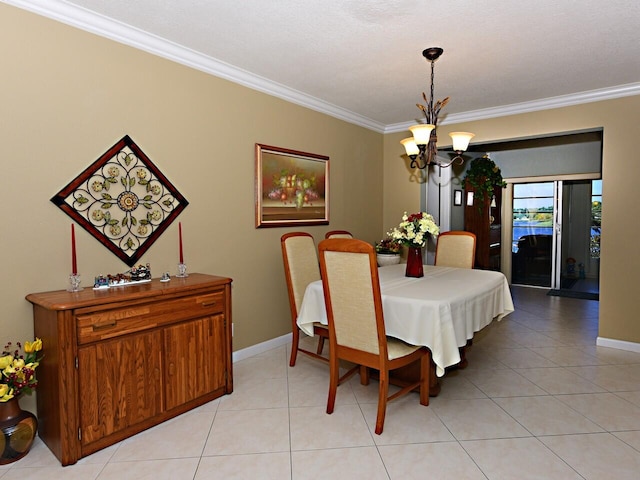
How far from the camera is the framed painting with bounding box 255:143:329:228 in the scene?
366 centimetres

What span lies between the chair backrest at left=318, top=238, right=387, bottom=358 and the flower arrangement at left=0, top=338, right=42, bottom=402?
5.31 feet

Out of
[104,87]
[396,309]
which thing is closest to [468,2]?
[396,309]

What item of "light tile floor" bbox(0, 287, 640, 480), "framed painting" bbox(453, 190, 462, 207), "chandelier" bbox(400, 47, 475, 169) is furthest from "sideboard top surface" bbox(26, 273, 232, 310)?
"framed painting" bbox(453, 190, 462, 207)

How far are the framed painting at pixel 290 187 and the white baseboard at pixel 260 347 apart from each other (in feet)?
3.66

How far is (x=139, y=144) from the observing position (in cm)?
275

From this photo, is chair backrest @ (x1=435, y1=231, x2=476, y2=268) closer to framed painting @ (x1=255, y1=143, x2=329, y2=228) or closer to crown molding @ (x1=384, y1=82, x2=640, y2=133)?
framed painting @ (x1=255, y1=143, x2=329, y2=228)

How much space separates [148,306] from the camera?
2318 mm

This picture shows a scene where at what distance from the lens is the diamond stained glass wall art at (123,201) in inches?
96.8

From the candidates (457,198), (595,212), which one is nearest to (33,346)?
(457,198)

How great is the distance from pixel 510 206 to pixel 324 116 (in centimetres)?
433

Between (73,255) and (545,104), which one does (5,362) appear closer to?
(73,255)

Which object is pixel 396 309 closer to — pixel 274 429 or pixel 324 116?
pixel 274 429

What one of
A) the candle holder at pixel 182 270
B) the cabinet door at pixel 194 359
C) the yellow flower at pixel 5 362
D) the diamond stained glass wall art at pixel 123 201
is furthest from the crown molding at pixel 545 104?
the yellow flower at pixel 5 362

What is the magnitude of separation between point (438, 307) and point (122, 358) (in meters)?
1.82
